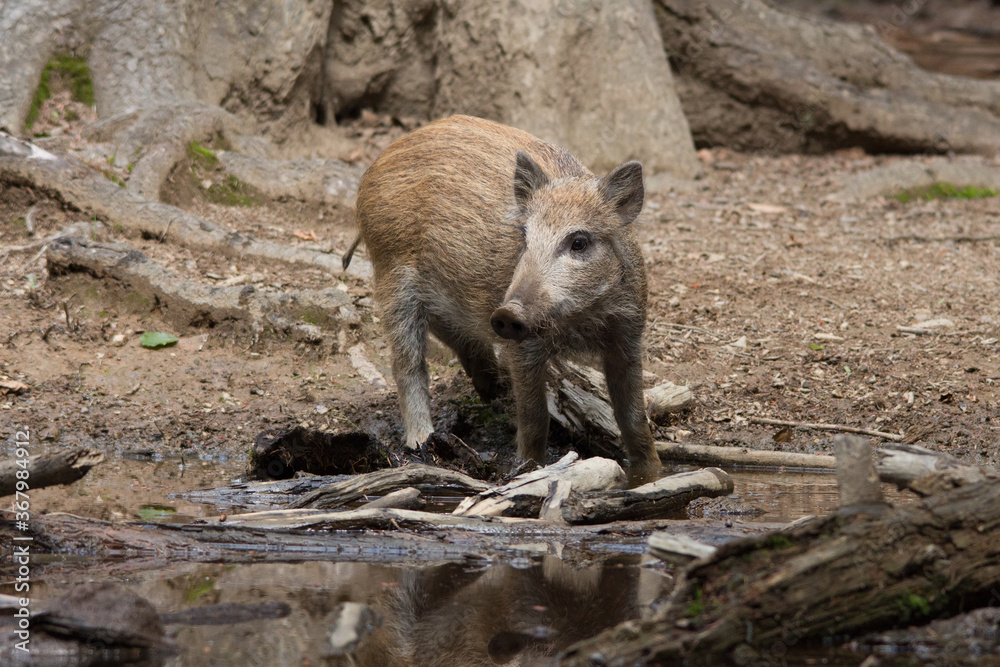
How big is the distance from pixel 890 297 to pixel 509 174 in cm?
395

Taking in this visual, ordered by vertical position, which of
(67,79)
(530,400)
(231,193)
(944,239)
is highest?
(67,79)

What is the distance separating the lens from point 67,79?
9164 mm

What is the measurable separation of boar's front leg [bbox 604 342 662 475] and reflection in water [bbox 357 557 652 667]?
1719mm

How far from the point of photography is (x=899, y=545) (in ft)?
9.57

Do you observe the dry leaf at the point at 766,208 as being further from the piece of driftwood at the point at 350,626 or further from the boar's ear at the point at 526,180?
the piece of driftwood at the point at 350,626

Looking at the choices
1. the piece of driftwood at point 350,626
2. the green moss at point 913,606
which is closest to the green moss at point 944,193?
the green moss at point 913,606

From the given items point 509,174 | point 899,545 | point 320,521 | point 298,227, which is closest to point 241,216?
point 298,227

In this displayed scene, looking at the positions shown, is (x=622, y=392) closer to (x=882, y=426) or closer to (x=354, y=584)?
(x=882, y=426)

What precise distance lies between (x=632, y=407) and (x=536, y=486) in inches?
51.3

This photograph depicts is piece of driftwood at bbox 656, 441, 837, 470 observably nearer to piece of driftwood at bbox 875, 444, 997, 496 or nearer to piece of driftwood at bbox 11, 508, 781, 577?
piece of driftwood at bbox 11, 508, 781, 577

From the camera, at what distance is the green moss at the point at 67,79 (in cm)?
897

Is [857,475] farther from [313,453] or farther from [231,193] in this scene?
[231,193]

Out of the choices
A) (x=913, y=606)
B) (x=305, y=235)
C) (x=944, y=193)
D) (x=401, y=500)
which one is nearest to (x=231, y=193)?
(x=305, y=235)

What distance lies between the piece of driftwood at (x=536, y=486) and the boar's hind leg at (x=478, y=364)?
1.72 metres
